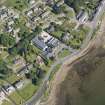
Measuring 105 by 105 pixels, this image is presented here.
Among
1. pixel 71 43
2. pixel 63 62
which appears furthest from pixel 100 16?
pixel 63 62

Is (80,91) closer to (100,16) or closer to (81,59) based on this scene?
(81,59)

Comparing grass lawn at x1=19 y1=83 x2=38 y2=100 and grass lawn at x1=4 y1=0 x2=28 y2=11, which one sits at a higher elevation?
grass lawn at x1=4 y1=0 x2=28 y2=11

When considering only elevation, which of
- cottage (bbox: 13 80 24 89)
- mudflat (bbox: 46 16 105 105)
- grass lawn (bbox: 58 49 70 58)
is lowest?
mudflat (bbox: 46 16 105 105)

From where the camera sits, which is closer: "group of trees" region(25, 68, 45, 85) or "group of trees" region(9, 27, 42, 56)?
"group of trees" region(25, 68, 45, 85)

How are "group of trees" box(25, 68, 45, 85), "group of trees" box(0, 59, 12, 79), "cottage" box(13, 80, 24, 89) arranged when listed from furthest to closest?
1. "group of trees" box(0, 59, 12, 79)
2. "group of trees" box(25, 68, 45, 85)
3. "cottage" box(13, 80, 24, 89)

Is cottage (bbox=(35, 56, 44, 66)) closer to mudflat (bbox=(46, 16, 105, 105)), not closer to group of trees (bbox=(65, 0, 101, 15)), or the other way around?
mudflat (bbox=(46, 16, 105, 105))

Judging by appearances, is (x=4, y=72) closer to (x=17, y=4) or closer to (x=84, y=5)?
(x=17, y=4)

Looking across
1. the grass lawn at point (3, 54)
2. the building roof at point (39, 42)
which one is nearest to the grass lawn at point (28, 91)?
the grass lawn at point (3, 54)

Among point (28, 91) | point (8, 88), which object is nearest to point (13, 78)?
point (8, 88)

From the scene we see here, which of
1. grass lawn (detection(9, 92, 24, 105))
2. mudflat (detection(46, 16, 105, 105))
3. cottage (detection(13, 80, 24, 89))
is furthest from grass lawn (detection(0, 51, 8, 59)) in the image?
mudflat (detection(46, 16, 105, 105))

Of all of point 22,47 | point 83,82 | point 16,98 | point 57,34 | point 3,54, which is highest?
point 3,54

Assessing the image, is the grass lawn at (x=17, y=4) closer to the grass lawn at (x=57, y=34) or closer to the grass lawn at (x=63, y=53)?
the grass lawn at (x=57, y=34)

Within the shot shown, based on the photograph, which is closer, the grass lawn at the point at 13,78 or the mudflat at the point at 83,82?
the mudflat at the point at 83,82
